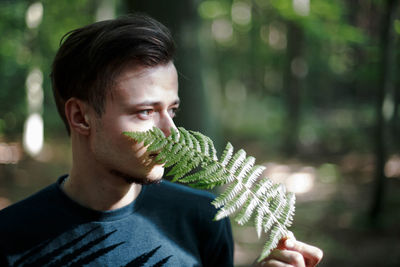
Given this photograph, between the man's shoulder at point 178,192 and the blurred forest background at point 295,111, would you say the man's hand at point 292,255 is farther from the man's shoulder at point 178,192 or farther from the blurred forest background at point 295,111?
the blurred forest background at point 295,111

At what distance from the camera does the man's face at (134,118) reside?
5.73 ft

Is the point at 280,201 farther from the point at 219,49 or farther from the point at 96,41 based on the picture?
the point at 219,49

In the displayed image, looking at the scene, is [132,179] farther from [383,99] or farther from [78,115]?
[383,99]

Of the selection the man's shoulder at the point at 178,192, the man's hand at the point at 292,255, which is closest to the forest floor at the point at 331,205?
the man's shoulder at the point at 178,192

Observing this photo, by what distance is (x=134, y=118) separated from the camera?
1749 millimetres

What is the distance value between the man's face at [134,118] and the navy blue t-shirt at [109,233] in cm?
27

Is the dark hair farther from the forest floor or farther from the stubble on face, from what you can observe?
the forest floor

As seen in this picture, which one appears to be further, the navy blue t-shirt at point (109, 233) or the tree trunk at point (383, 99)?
the tree trunk at point (383, 99)

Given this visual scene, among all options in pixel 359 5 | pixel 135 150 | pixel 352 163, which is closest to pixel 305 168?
pixel 352 163

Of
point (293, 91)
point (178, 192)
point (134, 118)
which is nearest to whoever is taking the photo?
point (134, 118)

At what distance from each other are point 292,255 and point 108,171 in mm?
1079

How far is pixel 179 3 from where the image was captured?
4.23 meters

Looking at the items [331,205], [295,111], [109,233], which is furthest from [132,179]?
[295,111]

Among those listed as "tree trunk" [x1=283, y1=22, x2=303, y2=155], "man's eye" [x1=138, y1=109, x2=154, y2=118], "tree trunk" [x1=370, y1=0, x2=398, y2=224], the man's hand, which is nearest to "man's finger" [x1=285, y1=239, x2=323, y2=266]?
the man's hand
